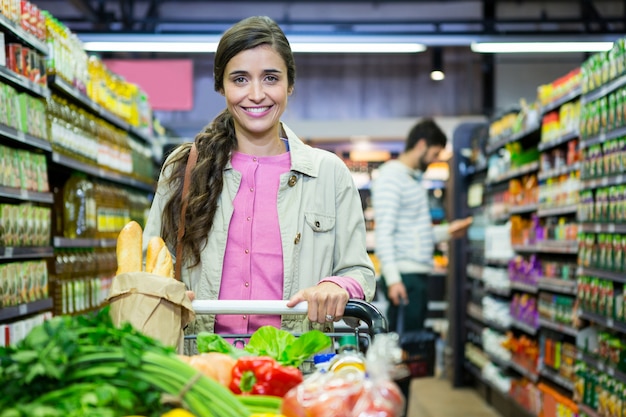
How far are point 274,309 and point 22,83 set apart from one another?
2.56m

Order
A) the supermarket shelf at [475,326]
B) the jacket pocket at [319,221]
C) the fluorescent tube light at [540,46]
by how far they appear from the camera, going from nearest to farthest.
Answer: the jacket pocket at [319,221], the supermarket shelf at [475,326], the fluorescent tube light at [540,46]

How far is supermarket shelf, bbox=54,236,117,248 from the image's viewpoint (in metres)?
4.70

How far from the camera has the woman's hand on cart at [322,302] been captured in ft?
6.37

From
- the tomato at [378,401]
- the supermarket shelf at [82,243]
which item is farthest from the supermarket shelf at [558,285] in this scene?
the tomato at [378,401]

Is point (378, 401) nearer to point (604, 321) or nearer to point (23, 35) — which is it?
point (23, 35)

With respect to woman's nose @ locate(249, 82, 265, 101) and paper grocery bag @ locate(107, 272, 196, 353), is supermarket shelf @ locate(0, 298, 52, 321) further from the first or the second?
paper grocery bag @ locate(107, 272, 196, 353)

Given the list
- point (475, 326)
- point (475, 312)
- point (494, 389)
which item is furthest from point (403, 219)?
point (475, 326)

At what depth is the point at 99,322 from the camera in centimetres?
152

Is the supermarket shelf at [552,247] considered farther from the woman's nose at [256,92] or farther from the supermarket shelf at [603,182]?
the woman's nose at [256,92]

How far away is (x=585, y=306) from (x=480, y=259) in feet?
10.7

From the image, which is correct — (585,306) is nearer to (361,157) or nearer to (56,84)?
(56,84)

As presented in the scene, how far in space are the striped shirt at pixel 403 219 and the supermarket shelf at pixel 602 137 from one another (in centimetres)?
112

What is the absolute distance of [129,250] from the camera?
5.87ft

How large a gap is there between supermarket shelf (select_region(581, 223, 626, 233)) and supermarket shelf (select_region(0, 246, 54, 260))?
2.98 meters
